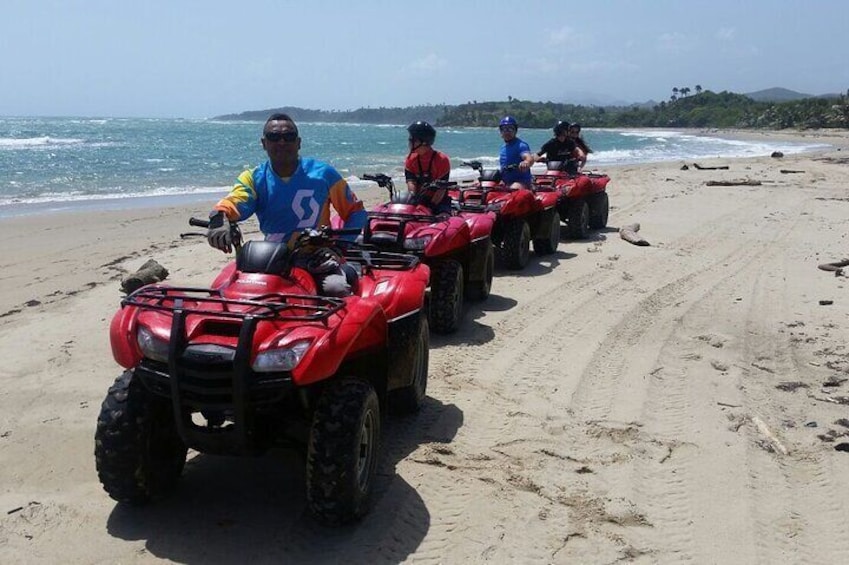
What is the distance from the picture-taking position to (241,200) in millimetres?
4539

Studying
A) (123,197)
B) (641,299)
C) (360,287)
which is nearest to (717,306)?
(641,299)

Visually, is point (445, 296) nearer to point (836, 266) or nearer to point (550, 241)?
point (550, 241)

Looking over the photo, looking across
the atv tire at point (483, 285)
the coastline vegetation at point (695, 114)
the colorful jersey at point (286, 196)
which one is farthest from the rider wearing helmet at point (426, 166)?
the coastline vegetation at point (695, 114)

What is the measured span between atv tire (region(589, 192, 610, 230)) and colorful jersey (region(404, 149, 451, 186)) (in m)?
5.67

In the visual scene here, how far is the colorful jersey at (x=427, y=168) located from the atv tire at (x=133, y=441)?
4813 mm

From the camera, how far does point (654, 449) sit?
4602 mm

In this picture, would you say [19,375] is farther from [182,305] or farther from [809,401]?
[809,401]

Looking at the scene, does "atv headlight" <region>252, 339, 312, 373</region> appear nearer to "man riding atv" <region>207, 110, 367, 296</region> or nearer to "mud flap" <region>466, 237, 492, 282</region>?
"man riding atv" <region>207, 110, 367, 296</region>

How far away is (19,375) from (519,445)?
3712 mm

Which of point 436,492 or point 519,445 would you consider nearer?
point 436,492

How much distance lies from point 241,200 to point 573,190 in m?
8.43

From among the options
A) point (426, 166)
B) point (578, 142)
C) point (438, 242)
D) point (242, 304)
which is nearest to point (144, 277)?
point (426, 166)

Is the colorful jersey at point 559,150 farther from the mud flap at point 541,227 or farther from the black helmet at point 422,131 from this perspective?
the black helmet at point 422,131

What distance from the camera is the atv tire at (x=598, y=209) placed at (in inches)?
524
